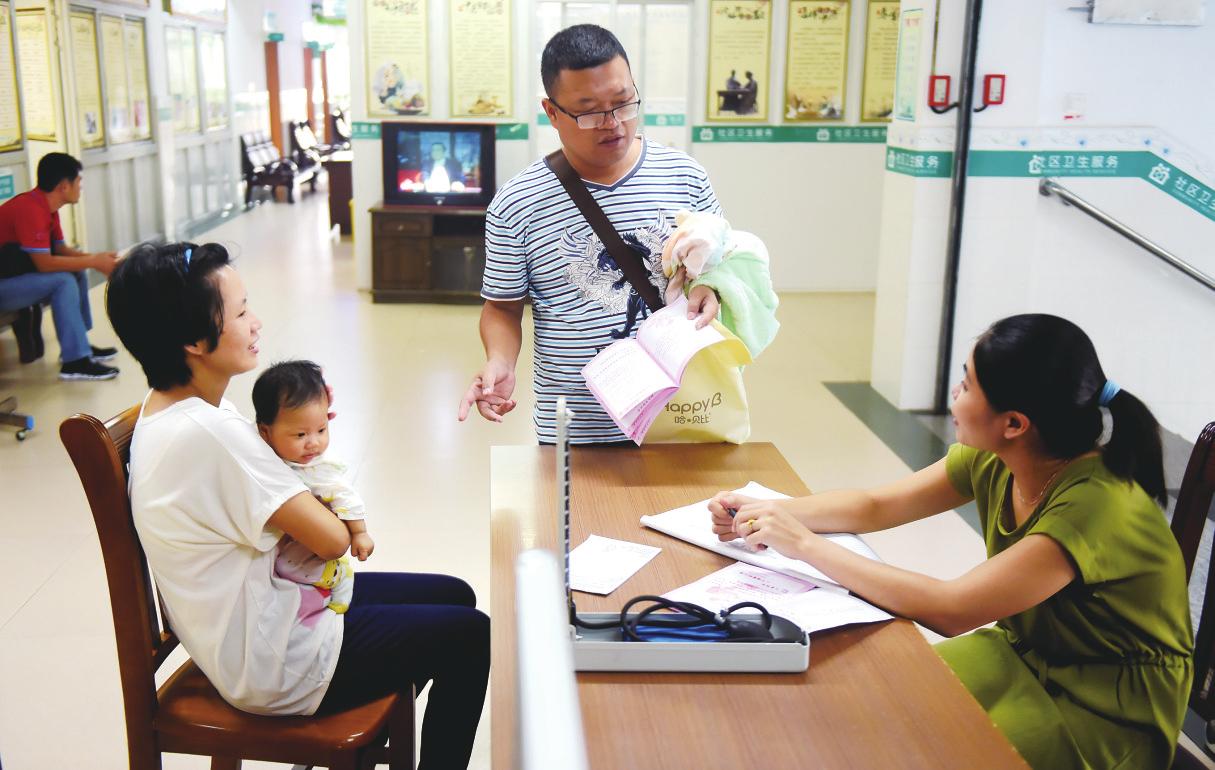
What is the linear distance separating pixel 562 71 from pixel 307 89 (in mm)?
19165

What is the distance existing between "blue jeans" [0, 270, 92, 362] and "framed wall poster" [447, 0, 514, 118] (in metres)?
3.06

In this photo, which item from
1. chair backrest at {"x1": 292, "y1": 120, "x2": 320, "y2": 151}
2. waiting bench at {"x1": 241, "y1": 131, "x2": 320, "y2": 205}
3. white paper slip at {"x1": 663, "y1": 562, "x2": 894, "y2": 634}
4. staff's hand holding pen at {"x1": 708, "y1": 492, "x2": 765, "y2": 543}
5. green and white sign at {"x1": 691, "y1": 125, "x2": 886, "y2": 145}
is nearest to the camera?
white paper slip at {"x1": 663, "y1": 562, "x2": 894, "y2": 634}

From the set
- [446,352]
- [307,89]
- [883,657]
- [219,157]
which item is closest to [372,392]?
[446,352]

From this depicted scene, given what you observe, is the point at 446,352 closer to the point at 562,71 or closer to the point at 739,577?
the point at 562,71

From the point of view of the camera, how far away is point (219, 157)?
12.3 metres

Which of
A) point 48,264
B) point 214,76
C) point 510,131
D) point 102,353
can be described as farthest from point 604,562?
point 214,76

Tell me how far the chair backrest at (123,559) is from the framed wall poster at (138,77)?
351 inches

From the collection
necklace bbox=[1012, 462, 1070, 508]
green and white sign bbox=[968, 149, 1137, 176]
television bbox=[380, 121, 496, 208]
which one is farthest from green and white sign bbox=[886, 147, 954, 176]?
necklace bbox=[1012, 462, 1070, 508]

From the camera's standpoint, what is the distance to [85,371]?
5848mm

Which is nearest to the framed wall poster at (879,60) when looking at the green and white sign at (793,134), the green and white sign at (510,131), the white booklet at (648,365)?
the green and white sign at (793,134)

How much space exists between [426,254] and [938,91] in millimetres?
3951

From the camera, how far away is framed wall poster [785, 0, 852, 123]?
25.8 ft

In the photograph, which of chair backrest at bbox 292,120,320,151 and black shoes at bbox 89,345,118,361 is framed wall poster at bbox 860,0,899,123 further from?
chair backrest at bbox 292,120,320,151

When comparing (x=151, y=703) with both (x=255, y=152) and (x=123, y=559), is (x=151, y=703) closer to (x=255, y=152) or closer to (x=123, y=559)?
(x=123, y=559)
